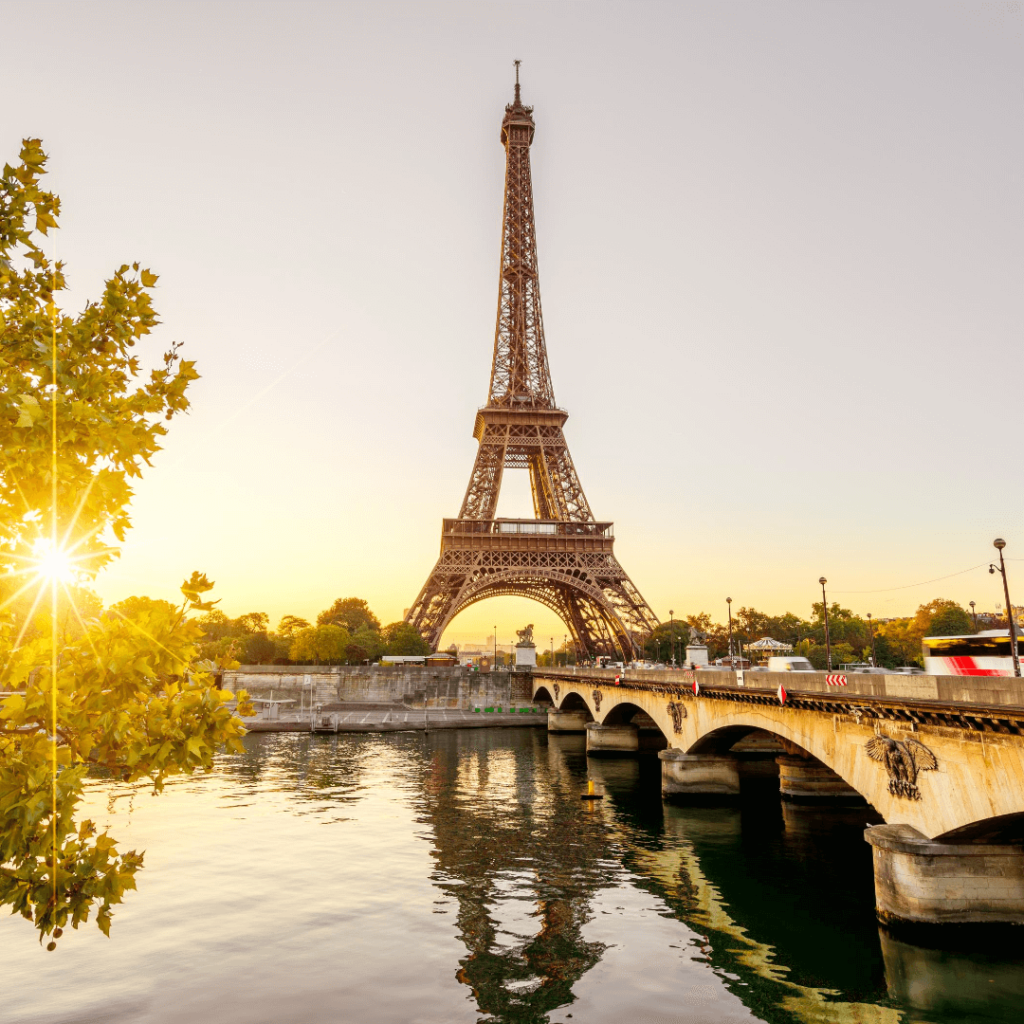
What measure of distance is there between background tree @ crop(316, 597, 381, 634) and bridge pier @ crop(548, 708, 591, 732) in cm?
7475

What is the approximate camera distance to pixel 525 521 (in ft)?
270

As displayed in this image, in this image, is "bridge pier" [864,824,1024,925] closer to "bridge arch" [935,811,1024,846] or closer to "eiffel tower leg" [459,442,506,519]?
"bridge arch" [935,811,1024,846]

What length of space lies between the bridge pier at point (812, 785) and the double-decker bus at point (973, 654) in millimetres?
12481

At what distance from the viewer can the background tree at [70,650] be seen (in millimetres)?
4852

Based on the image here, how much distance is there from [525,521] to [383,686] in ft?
80.5

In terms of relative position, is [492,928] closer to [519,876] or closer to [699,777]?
[519,876]

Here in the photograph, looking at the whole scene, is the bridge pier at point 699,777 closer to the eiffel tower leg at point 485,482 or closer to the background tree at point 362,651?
the eiffel tower leg at point 485,482

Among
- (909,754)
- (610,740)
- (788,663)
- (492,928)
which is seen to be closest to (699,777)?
(788,663)

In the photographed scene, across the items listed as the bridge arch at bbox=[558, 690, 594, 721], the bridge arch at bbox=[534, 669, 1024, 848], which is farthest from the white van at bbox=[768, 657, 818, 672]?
the bridge arch at bbox=[558, 690, 594, 721]

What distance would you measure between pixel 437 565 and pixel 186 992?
64.9 m

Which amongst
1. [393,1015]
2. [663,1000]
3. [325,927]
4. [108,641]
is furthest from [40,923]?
[325,927]

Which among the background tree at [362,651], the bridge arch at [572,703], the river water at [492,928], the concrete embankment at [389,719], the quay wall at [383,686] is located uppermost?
the background tree at [362,651]

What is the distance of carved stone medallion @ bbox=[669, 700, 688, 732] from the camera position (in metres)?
34.2

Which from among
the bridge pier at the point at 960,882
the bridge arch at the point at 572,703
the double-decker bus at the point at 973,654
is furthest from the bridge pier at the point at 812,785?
the bridge arch at the point at 572,703
